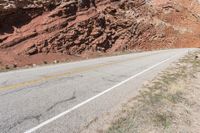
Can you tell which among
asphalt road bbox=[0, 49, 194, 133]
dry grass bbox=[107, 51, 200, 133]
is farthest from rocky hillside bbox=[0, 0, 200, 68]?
dry grass bbox=[107, 51, 200, 133]

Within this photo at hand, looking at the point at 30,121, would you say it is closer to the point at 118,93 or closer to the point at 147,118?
the point at 147,118

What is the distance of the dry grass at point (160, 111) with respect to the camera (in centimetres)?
680

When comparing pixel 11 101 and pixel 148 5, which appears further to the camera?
pixel 148 5

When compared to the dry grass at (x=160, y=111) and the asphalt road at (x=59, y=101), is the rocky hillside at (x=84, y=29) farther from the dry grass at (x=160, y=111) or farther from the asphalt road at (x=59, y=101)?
the dry grass at (x=160, y=111)

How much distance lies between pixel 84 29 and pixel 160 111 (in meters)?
29.6

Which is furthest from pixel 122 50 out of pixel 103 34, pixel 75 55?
pixel 75 55

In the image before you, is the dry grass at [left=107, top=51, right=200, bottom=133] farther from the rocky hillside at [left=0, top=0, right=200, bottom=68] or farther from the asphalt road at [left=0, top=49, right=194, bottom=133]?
the rocky hillside at [left=0, top=0, right=200, bottom=68]

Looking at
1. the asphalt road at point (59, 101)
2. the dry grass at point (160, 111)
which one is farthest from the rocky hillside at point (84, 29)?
the dry grass at point (160, 111)

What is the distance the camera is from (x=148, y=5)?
2132 inches

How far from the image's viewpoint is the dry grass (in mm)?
6797

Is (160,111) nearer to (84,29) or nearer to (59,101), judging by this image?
(59,101)

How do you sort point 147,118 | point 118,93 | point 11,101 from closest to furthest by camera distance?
point 147,118
point 11,101
point 118,93

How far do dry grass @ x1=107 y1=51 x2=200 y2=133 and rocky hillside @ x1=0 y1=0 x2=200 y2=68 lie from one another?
15929 mm

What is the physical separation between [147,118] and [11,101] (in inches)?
143
